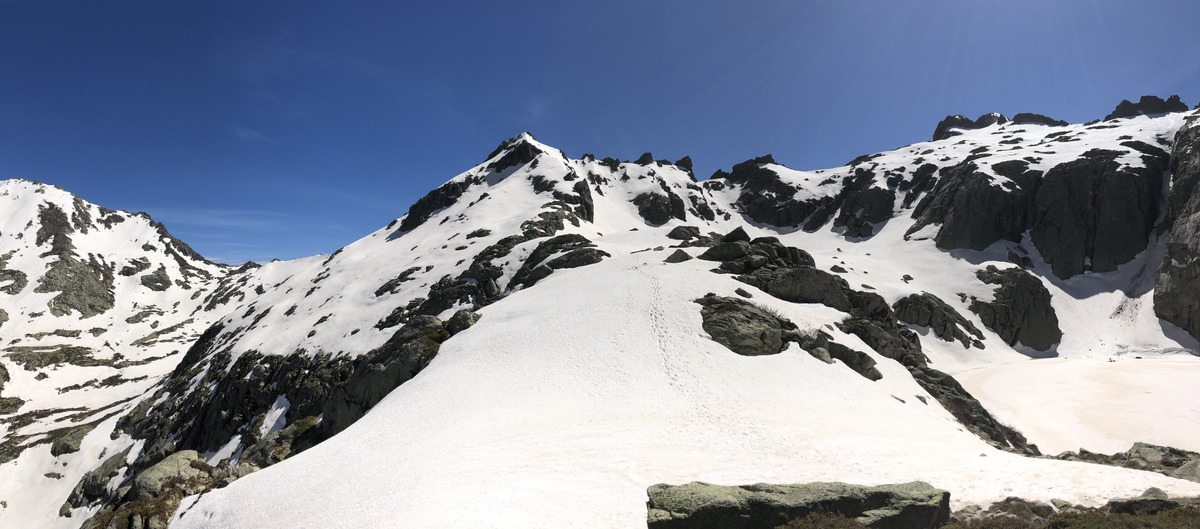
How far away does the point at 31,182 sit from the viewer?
177 m

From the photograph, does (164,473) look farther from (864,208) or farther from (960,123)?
(960,123)

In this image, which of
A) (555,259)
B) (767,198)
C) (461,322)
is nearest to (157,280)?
(555,259)

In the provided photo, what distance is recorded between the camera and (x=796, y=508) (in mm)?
8938

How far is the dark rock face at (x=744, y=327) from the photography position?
24.5 m

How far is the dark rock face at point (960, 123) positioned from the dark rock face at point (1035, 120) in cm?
673

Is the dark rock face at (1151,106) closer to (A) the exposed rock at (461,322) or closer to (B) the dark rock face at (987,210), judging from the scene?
(B) the dark rock face at (987,210)

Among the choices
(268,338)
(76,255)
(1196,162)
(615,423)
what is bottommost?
(615,423)

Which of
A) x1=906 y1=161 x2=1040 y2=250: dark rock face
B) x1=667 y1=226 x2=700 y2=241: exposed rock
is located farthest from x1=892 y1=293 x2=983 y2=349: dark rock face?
x1=906 y1=161 x2=1040 y2=250: dark rock face

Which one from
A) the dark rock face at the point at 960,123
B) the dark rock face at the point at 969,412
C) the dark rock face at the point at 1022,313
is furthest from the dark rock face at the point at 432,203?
the dark rock face at the point at 960,123

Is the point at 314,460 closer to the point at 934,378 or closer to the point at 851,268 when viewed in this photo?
the point at 934,378

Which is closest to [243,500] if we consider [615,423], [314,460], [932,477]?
[314,460]

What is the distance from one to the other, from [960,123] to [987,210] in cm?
13309

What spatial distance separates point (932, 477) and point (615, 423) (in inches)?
397

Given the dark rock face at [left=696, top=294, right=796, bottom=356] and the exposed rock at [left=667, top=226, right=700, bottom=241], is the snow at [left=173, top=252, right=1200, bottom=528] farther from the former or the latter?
the exposed rock at [left=667, top=226, right=700, bottom=241]
